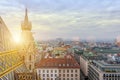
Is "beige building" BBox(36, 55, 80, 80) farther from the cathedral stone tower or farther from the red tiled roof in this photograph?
the cathedral stone tower

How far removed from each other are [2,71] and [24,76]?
1671 centimetres

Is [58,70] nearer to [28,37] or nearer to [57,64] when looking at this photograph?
[57,64]

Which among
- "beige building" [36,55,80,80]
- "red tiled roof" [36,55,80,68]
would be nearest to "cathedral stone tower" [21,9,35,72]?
"beige building" [36,55,80,80]

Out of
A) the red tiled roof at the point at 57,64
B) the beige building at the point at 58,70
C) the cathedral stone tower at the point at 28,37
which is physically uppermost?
the cathedral stone tower at the point at 28,37

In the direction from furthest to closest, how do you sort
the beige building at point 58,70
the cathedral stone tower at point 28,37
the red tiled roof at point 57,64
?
the red tiled roof at point 57,64 → the beige building at point 58,70 → the cathedral stone tower at point 28,37

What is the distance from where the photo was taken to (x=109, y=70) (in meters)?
100

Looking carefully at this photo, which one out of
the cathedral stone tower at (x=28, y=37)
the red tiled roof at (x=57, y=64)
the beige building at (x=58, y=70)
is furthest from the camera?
the red tiled roof at (x=57, y=64)

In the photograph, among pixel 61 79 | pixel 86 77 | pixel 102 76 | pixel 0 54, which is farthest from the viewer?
pixel 86 77

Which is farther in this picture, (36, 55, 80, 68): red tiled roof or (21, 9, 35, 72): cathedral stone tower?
(36, 55, 80, 68): red tiled roof

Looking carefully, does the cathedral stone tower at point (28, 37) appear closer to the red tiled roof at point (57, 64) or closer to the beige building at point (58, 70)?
the beige building at point (58, 70)

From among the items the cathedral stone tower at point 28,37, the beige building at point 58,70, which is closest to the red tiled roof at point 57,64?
the beige building at point 58,70

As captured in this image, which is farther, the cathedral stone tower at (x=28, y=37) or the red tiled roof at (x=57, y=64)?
the red tiled roof at (x=57, y=64)

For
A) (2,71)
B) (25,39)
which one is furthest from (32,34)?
(2,71)

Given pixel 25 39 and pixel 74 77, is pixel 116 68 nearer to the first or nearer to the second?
pixel 74 77
